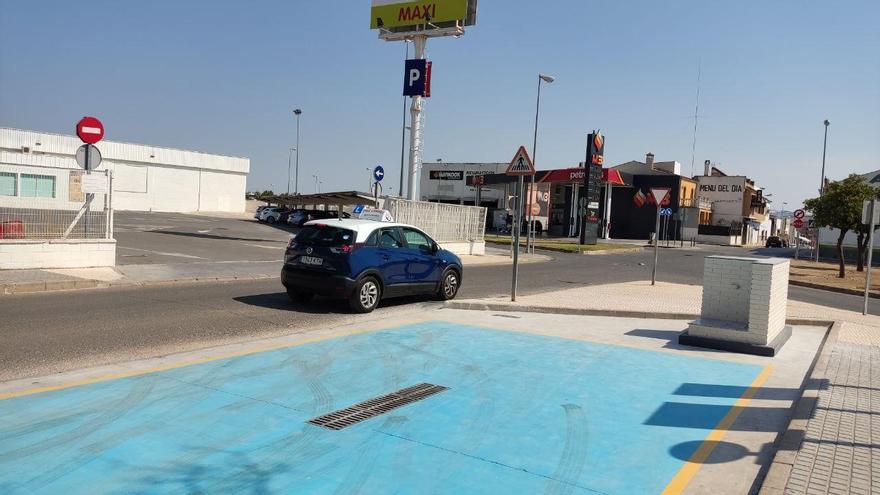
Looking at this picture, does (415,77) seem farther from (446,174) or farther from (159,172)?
(446,174)

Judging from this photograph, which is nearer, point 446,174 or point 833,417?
point 833,417

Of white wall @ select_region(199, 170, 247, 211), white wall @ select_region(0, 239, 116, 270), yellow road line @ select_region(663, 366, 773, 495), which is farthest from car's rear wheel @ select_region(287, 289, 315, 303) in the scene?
white wall @ select_region(199, 170, 247, 211)

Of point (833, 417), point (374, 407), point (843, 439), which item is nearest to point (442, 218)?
point (374, 407)

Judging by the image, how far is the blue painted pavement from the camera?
4.15 metres

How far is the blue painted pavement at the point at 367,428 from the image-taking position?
415cm

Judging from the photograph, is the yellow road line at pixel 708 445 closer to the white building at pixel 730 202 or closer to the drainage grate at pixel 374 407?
the drainage grate at pixel 374 407

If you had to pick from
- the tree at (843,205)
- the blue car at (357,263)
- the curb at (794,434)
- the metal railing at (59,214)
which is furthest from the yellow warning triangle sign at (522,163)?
the tree at (843,205)

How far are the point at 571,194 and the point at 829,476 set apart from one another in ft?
180

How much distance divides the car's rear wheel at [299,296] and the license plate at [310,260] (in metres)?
0.76

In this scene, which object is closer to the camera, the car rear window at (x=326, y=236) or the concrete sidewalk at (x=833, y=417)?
the concrete sidewalk at (x=833, y=417)

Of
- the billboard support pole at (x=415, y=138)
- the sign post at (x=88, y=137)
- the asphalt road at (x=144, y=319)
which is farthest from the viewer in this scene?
the billboard support pole at (x=415, y=138)

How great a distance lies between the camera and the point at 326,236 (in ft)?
36.5

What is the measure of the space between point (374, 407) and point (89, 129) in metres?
12.6

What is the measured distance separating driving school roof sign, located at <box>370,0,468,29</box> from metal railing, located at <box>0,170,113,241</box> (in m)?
19.2
